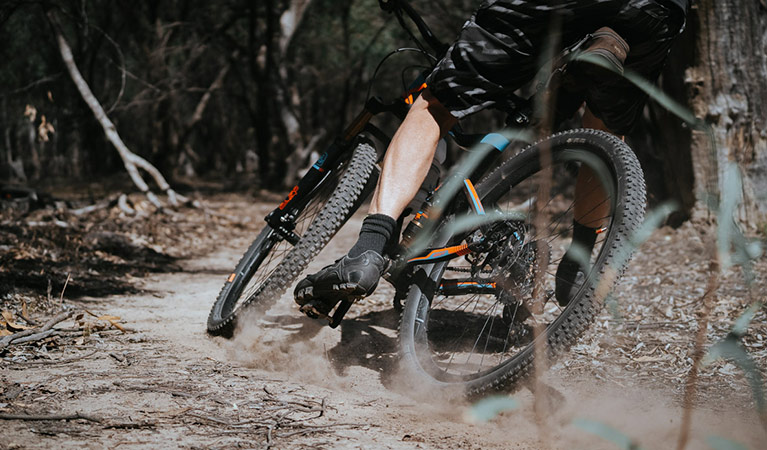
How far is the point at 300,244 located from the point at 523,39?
1234 mm

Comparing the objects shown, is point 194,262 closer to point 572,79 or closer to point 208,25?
point 572,79

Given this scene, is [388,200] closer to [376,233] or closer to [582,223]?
[376,233]

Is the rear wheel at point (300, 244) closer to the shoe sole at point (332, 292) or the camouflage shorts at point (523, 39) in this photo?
the shoe sole at point (332, 292)

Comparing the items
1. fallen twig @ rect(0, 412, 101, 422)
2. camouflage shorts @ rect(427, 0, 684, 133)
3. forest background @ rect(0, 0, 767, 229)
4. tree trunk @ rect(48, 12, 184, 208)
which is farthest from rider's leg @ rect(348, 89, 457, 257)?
tree trunk @ rect(48, 12, 184, 208)

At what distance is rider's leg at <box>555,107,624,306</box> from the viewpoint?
2.60 metres

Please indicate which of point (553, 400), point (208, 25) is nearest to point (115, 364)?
point (553, 400)

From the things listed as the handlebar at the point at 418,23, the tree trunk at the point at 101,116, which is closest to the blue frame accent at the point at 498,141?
the handlebar at the point at 418,23

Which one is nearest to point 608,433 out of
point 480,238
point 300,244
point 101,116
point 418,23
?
point 480,238

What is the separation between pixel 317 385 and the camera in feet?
8.02

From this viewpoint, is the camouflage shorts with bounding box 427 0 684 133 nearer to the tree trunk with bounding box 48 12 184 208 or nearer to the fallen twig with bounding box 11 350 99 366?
the fallen twig with bounding box 11 350 99 366

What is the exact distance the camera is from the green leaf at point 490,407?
2.07m

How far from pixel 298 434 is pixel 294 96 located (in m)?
14.9

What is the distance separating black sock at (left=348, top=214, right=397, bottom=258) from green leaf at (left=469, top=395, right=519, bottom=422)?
2.20 ft

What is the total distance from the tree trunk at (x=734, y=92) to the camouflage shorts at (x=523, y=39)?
8.24 ft
